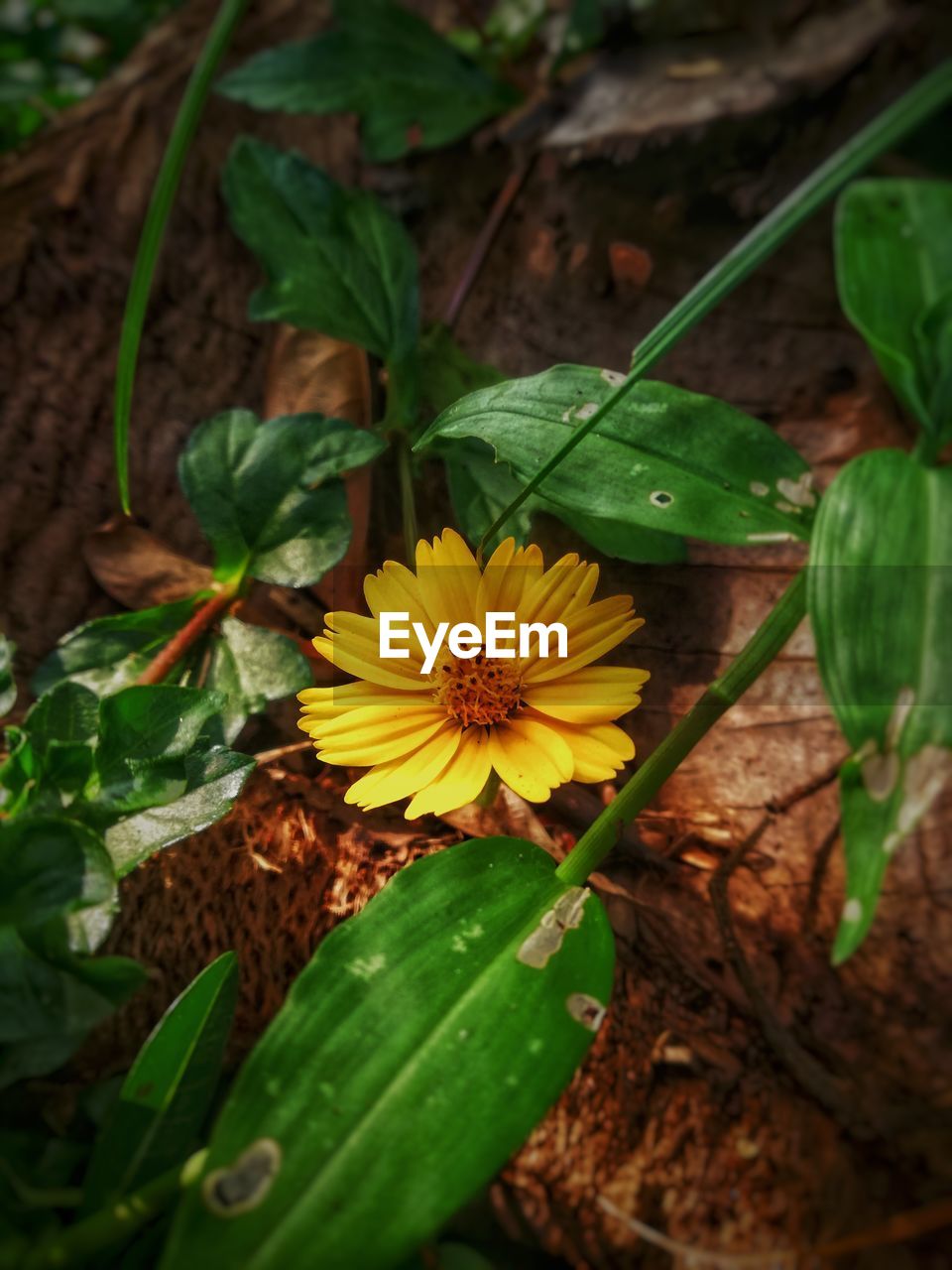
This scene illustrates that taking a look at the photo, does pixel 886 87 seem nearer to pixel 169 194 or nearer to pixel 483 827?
pixel 169 194

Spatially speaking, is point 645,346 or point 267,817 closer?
point 645,346

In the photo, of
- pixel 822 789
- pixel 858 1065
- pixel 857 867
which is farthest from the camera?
pixel 822 789

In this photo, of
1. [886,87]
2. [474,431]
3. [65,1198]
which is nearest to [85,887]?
[65,1198]

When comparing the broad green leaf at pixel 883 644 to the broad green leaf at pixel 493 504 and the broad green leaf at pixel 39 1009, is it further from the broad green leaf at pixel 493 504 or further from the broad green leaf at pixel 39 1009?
the broad green leaf at pixel 39 1009

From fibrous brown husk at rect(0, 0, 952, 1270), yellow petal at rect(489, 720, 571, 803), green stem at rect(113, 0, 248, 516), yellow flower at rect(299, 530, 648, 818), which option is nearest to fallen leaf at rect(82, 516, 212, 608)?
fibrous brown husk at rect(0, 0, 952, 1270)

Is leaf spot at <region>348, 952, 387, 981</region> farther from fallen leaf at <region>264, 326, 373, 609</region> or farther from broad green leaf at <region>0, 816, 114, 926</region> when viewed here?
fallen leaf at <region>264, 326, 373, 609</region>

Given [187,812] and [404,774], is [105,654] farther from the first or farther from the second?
[404,774]
